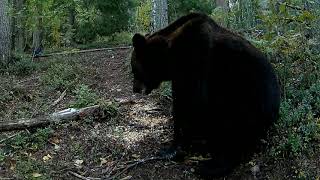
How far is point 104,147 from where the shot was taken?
21.2 feet

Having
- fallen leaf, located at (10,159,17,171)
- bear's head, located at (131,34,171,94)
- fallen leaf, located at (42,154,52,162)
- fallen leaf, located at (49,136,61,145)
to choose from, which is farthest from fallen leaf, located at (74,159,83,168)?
bear's head, located at (131,34,171,94)

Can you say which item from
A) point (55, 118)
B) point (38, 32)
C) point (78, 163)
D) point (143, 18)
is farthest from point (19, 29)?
point (78, 163)

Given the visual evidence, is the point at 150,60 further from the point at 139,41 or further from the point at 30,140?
the point at 30,140

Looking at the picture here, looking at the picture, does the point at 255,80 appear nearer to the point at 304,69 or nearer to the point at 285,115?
the point at 285,115

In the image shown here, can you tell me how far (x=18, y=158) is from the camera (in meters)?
6.08

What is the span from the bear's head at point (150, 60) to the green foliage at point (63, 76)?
4.10 m

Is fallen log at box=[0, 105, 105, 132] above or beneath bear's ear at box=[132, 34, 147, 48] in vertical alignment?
beneath

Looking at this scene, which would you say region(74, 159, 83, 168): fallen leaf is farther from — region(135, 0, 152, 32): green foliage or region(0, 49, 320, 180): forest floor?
region(135, 0, 152, 32): green foliage

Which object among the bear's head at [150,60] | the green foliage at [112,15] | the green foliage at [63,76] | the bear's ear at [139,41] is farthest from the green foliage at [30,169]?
the green foliage at [112,15]

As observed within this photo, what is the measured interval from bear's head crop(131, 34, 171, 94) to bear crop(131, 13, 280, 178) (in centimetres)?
1

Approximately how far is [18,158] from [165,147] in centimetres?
207

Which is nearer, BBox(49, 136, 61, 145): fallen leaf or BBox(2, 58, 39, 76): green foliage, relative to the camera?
BBox(49, 136, 61, 145): fallen leaf

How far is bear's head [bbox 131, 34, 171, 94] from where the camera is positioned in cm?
577

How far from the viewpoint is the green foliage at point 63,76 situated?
9883 mm
